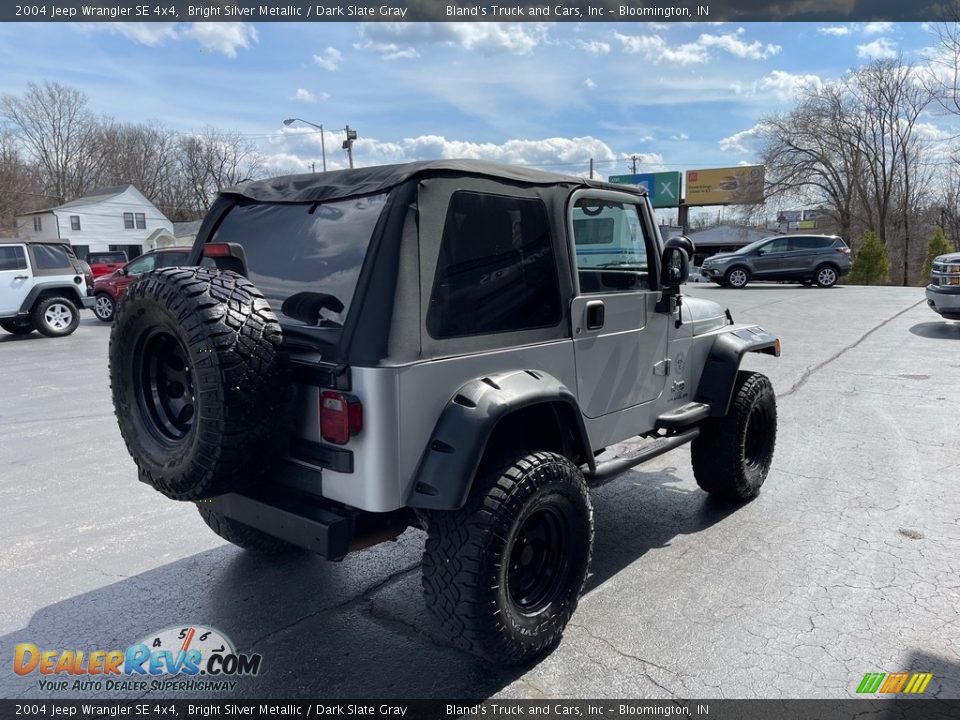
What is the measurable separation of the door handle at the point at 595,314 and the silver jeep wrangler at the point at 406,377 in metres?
0.01

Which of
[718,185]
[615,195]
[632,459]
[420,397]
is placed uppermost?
[718,185]

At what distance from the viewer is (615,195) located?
3779mm

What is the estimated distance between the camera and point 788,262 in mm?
22484

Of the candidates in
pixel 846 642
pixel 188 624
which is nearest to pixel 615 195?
pixel 846 642

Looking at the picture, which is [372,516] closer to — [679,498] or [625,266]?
[625,266]

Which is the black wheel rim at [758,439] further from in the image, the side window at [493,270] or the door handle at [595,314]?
the side window at [493,270]

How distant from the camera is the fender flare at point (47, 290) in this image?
526 inches

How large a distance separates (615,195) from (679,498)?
7.74ft

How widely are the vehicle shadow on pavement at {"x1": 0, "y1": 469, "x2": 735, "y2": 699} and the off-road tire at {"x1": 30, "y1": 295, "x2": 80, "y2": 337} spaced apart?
11.9 meters

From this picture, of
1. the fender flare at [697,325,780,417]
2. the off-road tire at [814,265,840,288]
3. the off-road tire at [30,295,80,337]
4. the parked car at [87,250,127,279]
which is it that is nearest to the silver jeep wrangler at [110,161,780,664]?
the fender flare at [697,325,780,417]

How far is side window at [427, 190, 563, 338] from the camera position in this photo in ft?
9.18

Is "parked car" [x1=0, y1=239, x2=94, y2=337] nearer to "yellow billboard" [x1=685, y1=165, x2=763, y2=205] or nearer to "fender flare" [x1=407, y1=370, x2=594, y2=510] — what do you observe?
Result: "fender flare" [x1=407, y1=370, x2=594, y2=510]

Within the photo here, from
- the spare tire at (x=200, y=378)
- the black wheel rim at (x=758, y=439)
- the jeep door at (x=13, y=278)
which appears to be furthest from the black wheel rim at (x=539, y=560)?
the jeep door at (x=13, y=278)

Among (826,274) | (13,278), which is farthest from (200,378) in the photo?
(826,274)
